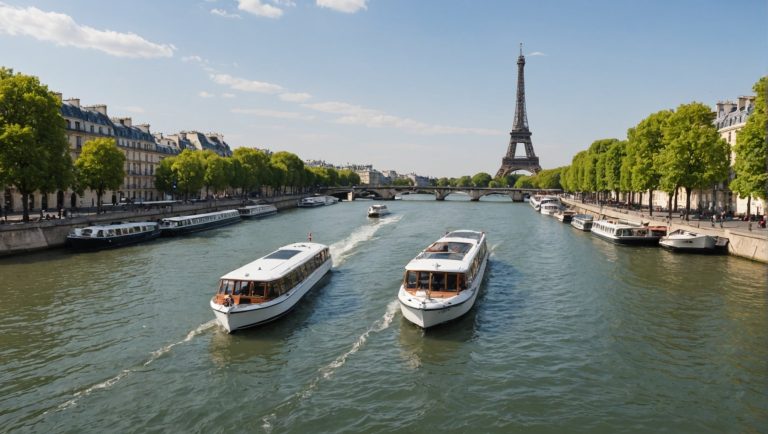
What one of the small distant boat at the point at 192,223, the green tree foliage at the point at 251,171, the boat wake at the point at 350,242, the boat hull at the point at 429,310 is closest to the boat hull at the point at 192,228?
the small distant boat at the point at 192,223

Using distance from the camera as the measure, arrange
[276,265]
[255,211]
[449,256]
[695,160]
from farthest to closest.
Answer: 1. [255,211]
2. [695,160]
3. [449,256]
4. [276,265]

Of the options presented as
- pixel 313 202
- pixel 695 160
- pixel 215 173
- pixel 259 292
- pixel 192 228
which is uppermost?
pixel 695 160

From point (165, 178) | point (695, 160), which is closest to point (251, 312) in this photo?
point (695, 160)

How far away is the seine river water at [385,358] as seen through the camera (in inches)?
668

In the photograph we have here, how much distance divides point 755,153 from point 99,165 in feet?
238

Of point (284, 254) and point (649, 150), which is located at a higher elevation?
point (649, 150)

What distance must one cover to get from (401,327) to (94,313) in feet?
54.2

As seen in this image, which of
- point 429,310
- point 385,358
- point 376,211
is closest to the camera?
point 385,358

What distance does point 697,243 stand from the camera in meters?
49.9

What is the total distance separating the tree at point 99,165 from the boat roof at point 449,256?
50.6 metres

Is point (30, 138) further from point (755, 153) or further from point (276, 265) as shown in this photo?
point (755, 153)

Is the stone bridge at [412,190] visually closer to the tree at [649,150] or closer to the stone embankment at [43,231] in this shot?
the tree at [649,150]

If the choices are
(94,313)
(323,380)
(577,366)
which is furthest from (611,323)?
(94,313)

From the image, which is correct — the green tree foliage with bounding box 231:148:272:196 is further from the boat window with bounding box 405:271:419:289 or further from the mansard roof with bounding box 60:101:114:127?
the boat window with bounding box 405:271:419:289
